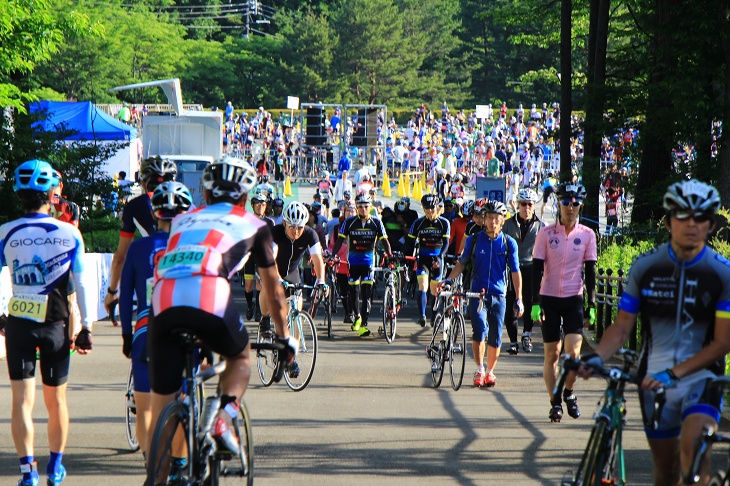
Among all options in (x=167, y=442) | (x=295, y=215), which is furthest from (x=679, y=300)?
(x=295, y=215)

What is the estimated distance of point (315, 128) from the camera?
3909cm

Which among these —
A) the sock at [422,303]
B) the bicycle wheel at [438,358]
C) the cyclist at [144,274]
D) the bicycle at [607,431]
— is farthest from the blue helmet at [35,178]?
the sock at [422,303]

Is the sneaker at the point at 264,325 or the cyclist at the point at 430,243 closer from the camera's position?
the sneaker at the point at 264,325

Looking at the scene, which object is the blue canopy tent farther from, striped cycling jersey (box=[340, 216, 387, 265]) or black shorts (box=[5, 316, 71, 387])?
black shorts (box=[5, 316, 71, 387])

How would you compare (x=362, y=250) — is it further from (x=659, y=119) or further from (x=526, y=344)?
(x=659, y=119)

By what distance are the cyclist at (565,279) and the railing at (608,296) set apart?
14.6ft

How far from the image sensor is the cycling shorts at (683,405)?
18.1ft

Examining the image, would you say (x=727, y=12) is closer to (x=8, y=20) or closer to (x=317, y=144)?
(x=8, y=20)

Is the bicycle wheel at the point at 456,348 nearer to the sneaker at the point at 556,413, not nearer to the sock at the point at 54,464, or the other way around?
the sneaker at the point at 556,413

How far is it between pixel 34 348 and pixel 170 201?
1.25 meters

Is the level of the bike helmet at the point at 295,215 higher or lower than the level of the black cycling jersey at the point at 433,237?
higher

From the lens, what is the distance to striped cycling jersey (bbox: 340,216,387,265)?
17.2m

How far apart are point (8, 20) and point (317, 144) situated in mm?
20562

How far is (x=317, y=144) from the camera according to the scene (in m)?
38.8
